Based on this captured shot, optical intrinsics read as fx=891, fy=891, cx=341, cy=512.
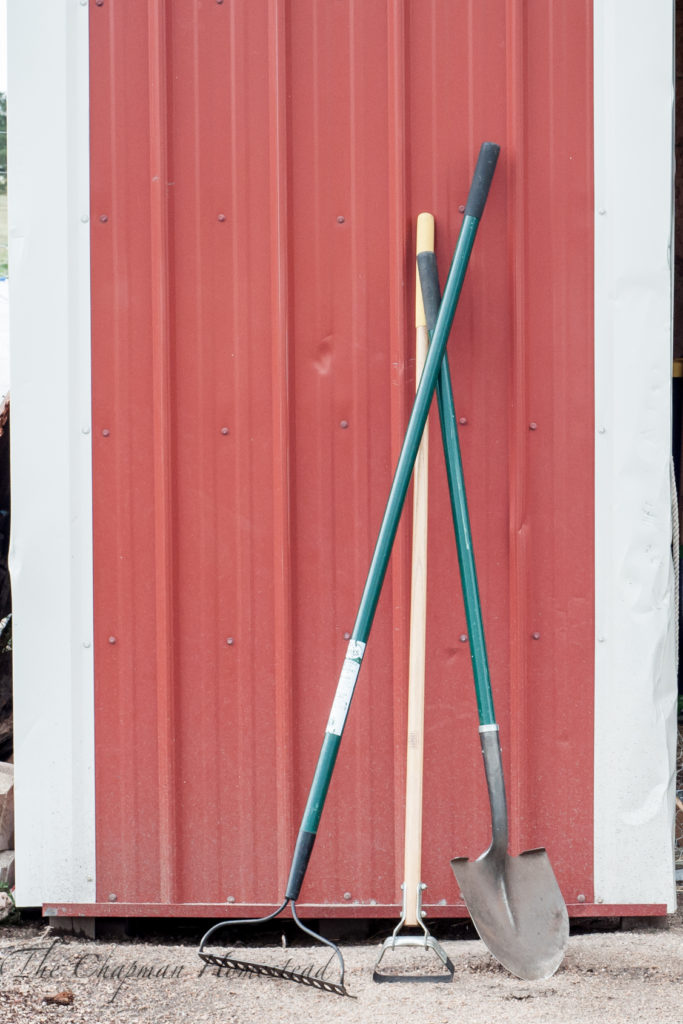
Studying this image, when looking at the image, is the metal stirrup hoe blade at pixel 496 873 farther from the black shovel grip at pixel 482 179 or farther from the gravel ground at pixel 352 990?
the black shovel grip at pixel 482 179

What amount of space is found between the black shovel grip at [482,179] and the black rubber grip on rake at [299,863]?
1526 mm

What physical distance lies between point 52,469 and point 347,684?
39.4 inches

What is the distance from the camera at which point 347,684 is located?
2.08m

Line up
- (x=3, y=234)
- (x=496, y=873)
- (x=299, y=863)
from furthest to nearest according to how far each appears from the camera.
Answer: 1. (x=3, y=234)
2. (x=496, y=873)
3. (x=299, y=863)

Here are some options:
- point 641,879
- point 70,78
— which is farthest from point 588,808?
point 70,78

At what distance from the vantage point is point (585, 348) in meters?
2.34

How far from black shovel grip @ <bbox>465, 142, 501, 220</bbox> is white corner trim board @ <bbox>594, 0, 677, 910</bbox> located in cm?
31

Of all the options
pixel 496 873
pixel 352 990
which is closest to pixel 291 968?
pixel 352 990

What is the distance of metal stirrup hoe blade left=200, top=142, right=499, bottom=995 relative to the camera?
2.02 meters

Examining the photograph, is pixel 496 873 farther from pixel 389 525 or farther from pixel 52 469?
pixel 52 469

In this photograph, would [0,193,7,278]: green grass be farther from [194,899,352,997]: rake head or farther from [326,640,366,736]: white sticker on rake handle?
[194,899,352,997]: rake head

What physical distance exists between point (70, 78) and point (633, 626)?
6.81ft

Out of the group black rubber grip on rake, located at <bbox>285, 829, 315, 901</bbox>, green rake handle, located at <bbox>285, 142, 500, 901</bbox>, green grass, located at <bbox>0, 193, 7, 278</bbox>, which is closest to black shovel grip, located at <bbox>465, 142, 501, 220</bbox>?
green rake handle, located at <bbox>285, 142, 500, 901</bbox>

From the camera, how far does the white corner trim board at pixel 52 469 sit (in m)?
2.36
